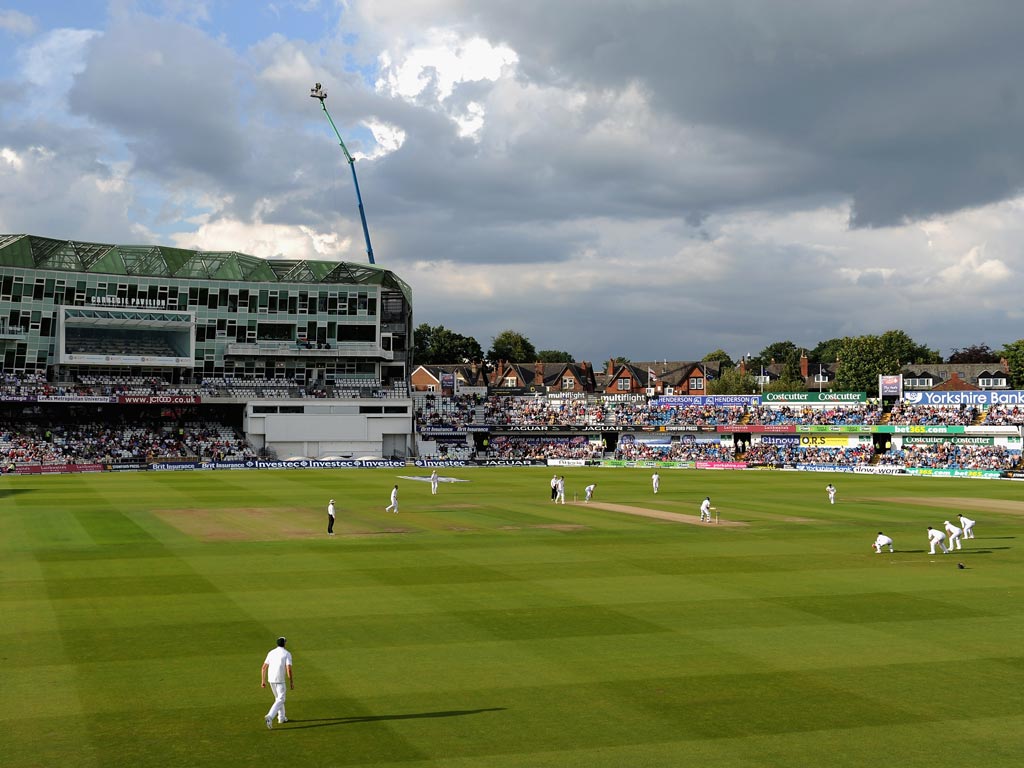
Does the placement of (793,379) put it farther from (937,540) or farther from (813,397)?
(937,540)

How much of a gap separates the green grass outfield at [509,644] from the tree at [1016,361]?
84.8m

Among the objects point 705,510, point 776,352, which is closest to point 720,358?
point 776,352

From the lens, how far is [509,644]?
19.0 meters

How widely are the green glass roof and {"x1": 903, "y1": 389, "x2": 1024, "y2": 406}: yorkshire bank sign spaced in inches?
2095

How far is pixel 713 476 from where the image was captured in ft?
246

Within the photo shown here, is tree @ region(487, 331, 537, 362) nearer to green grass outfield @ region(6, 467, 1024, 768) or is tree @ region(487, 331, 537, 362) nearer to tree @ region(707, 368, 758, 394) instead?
tree @ region(707, 368, 758, 394)

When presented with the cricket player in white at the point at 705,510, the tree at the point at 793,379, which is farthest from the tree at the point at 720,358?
the cricket player in white at the point at 705,510

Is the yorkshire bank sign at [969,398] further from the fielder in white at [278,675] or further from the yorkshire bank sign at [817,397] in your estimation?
the fielder in white at [278,675]

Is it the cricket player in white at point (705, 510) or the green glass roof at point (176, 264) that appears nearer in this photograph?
the cricket player in white at point (705, 510)

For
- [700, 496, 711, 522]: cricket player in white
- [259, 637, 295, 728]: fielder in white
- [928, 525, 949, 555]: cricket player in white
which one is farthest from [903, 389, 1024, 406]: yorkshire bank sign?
[259, 637, 295, 728]: fielder in white

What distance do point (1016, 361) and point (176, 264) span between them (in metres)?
95.1

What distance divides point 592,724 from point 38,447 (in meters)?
74.9

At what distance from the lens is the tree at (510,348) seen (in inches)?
6634

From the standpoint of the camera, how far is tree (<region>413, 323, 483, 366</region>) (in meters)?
164
